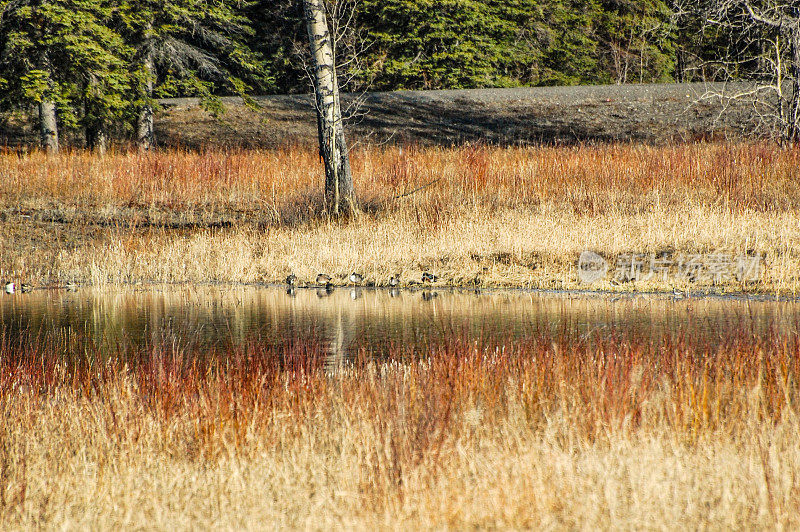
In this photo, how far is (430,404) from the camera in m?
4.30

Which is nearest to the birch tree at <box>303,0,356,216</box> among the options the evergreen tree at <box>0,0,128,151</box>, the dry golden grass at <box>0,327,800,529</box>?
the evergreen tree at <box>0,0,128,151</box>

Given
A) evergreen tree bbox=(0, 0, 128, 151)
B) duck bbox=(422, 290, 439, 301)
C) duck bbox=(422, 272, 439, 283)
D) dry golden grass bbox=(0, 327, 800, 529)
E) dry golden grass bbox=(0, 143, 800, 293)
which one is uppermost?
evergreen tree bbox=(0, 0, 128, 151)

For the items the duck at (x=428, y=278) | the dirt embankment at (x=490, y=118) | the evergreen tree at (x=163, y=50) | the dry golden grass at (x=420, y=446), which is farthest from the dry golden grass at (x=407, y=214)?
the dirt embankment at (x=490, y=118)

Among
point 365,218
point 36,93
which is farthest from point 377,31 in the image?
point 365,218

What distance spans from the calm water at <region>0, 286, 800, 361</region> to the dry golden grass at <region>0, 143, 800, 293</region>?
89 cm

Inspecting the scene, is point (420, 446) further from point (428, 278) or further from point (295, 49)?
point (295, 49)

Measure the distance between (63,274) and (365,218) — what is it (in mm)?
4571

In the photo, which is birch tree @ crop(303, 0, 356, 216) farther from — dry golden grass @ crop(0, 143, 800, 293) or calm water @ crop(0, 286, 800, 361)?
calm water @ crop(0, 286, 800, 361)

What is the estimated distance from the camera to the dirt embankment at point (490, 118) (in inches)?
853

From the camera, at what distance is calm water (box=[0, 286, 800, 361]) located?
7055 mm

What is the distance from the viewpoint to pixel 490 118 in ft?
77.7

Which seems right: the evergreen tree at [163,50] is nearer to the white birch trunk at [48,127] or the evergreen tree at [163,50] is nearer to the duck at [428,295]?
the white birch trunk at [48,127]

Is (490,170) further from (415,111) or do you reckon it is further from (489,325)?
(415,111)

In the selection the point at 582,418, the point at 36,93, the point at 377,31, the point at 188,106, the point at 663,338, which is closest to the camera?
the point at 582,418
